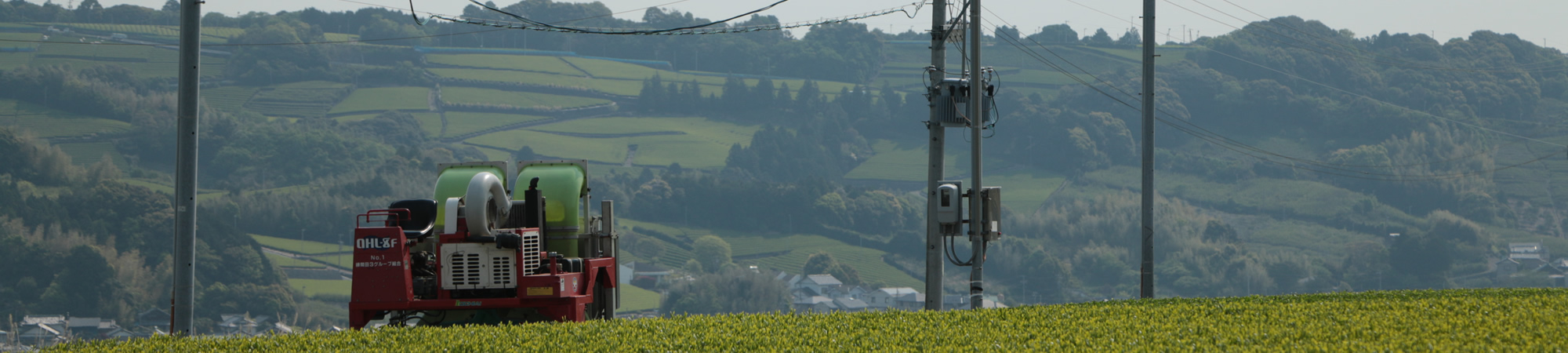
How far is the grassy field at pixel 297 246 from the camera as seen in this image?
509 feet

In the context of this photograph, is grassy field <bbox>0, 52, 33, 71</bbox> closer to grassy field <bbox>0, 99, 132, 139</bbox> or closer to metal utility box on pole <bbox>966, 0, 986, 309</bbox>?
grassy field <bbox>0, 99, 132, 139</bbox>

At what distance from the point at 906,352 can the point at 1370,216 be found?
201 meters

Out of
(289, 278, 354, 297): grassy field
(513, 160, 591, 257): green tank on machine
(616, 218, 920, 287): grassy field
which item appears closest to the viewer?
(513, 160, 591, 257): green tank on machine

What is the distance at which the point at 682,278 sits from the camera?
164 meters

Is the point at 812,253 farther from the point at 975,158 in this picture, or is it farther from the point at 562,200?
the point at 975,158

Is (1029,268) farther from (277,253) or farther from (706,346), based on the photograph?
(706,346)

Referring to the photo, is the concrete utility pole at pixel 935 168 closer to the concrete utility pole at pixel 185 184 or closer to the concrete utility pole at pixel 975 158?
the concrete utility pole at pixel 975 158

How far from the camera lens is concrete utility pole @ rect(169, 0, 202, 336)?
36.7 feet

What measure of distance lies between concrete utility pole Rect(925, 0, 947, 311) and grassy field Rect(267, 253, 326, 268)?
14487 centimetres

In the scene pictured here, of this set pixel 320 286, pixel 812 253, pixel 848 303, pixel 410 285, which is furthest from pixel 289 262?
pixel 410 285

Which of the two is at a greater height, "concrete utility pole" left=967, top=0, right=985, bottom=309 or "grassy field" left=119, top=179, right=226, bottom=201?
"concrete utility pole" left=967, top=0, right=985, bottom=309

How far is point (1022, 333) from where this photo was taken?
406 inches

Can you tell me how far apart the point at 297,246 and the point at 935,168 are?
15503cm

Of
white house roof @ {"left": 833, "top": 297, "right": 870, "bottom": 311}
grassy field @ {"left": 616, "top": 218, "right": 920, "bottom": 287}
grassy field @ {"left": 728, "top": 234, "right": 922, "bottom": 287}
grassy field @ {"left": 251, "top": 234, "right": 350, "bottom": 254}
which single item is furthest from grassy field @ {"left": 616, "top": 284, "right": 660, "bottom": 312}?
grassy field @ {"left": 251, "top": 234, "right": 350, "bottom": 254}
